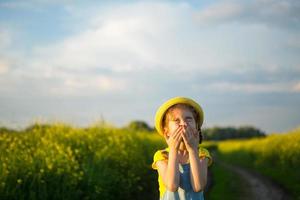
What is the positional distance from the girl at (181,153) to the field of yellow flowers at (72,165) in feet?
20.9

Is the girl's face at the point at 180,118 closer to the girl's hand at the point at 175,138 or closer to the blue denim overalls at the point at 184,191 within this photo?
the girl's hand at the point at 175,138

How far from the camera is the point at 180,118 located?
4.93 meters

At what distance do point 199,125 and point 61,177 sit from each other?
741 centimetres

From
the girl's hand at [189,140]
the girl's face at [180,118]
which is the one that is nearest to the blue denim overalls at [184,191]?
the girl's hand at [189,140]

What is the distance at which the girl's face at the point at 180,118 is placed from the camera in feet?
16.0

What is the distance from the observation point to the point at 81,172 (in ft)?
39.8

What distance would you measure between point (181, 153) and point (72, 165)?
8.01m


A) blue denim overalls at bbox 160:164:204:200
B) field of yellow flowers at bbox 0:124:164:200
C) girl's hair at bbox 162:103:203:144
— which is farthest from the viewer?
field of yellow flowers at bbox 0:124:164:200

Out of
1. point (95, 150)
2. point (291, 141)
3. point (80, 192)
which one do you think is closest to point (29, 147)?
point (95, 150)

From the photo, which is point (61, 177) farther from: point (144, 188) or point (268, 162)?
point (268, 162)

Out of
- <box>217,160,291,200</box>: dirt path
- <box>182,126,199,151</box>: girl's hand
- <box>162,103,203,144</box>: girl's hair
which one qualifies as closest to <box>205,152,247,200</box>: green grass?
<box>217,160,291,200</box>: dirt path

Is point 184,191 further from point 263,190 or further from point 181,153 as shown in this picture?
point 263,190

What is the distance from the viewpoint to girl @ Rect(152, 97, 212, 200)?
4758 millimetres

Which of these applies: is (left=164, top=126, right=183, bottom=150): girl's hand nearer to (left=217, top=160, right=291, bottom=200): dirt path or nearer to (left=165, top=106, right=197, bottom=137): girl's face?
(left=165, top=106, right=197, bottom=137): girl's face
